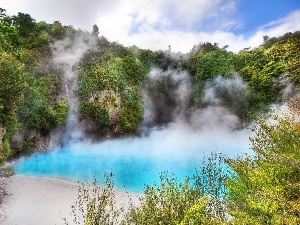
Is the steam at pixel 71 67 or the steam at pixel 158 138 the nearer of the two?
the steam at pixel 158 138

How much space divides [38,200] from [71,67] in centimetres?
4529

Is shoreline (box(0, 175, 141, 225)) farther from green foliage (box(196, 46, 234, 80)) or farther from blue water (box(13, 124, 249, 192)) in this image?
green foliage (box(196, 46, 234, 80))

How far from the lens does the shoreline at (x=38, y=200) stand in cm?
3169

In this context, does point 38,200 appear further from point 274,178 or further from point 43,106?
point 43,106

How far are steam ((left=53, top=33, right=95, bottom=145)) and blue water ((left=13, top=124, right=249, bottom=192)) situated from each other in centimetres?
351

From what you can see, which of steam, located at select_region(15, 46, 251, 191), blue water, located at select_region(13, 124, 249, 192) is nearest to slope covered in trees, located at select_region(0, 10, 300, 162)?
steam, located at select_region(15, 46, 251, 191)

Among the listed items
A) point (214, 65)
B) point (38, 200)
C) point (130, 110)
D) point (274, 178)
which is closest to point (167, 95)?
point (214, 65)

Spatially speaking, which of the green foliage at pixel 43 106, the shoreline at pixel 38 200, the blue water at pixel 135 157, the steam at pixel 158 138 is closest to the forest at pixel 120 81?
the green foliage at pixel 43 106

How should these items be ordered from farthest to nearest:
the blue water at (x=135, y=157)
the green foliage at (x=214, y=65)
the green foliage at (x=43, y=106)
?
the green foliage at (x=214, y=65)
the green foliage at (x=43, y=106)
the blue water at (x=135, y=157)

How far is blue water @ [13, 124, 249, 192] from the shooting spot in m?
47.7

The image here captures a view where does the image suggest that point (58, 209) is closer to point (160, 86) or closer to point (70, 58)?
point (70, 58)

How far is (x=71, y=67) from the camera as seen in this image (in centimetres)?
7688

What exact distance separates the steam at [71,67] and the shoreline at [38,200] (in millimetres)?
25659

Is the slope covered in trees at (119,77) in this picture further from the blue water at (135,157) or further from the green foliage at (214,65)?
the blue water at (135,157)
